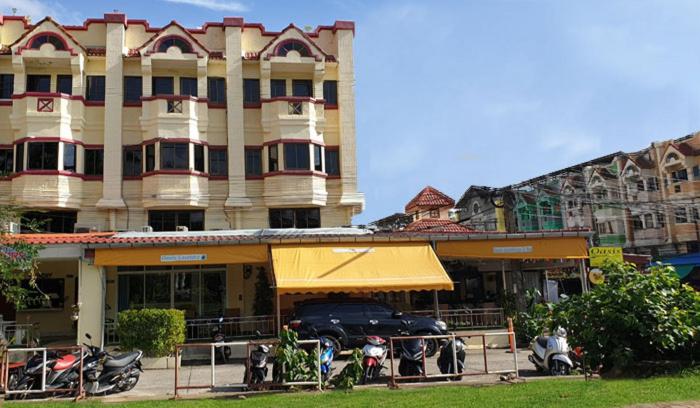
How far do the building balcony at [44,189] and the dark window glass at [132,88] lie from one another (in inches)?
167

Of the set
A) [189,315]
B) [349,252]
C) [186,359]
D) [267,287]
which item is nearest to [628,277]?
[349,252]

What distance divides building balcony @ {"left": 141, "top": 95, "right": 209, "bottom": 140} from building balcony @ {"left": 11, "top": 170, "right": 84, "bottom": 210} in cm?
373

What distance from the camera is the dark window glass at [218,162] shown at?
2609 centimetres

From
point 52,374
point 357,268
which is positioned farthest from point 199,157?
point 52,374

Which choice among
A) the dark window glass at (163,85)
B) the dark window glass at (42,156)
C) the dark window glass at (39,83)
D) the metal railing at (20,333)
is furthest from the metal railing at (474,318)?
the dark window glass at (39,83)

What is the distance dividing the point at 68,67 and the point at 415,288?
18207 mm

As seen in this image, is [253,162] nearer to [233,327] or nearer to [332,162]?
[332,162]

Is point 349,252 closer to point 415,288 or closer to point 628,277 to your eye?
point 415,288

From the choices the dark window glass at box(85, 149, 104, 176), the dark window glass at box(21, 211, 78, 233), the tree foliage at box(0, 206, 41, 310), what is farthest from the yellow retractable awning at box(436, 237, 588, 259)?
the dark window glass at box(21, 211, 78, 233)

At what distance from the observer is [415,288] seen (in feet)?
55.7

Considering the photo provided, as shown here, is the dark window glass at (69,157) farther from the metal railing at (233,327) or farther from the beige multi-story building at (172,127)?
the metal railing at (233,327)

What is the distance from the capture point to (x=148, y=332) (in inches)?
646

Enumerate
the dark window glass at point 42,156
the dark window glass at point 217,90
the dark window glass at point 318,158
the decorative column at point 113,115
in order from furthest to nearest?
1. the dark window glass at point 217,90
2. the dark window glass at point 318,158
3. the decorative column at point 113,115
4. the dark window glass at point 42,156

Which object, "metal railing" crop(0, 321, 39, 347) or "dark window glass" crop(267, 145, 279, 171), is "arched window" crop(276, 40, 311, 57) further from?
"metal railing" crop(0, 321, 39, 347)
